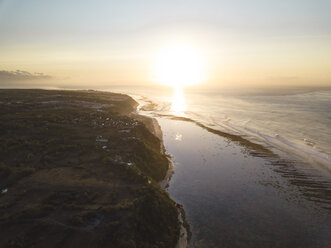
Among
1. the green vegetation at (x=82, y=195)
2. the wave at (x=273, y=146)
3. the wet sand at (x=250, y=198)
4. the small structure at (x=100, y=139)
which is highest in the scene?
the small structure at (x=100, y=139)

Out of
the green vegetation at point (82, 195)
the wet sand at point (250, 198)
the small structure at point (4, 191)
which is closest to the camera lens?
the green vegetation at point (82, 195)

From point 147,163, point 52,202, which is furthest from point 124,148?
point 52,202

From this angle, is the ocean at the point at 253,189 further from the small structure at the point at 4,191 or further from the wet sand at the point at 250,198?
the small structure at the point at 4,191

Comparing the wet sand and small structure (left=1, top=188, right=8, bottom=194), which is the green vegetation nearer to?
small structure (left=1, top=188, right=8, bottom=194)

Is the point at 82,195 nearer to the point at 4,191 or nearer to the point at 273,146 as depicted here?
the point at 4,191

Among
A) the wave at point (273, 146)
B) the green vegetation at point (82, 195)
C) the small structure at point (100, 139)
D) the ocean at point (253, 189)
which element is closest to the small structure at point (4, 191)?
the green vegetation at point (82, 195)

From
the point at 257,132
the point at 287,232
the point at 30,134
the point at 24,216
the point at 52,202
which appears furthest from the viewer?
the point at 257,132

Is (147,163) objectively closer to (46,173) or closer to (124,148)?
(124,148)
